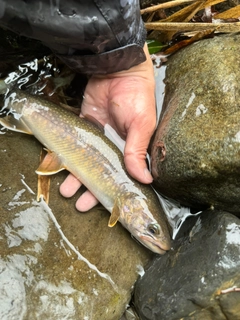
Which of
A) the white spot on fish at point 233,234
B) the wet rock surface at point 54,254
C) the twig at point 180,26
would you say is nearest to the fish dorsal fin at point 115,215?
the wet rock surface at point 54,254

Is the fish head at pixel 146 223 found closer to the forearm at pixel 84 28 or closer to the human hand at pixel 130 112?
the human hand at pixel 130 112

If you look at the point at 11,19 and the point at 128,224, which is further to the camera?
the point at 128,224

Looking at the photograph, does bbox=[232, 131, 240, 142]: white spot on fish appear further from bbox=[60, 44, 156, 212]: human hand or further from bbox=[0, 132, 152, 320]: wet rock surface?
bbox=[0, 132, 152, 320]: wet rock surface

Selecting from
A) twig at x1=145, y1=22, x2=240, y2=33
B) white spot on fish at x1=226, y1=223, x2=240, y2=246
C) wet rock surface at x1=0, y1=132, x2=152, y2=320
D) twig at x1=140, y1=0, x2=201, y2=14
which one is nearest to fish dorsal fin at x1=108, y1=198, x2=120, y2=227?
wet rock surface at x1=0, y1=132, x2=152, y2=320

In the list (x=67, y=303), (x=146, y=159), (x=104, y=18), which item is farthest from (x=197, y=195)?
(x=104, y=18)

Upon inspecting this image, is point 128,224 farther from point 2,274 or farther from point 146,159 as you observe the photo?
point 2,274
